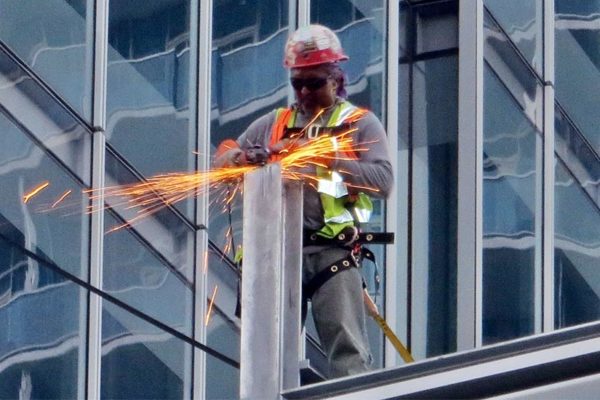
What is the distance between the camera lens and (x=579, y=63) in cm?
1941

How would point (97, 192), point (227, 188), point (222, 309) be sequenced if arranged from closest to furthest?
point (227, 188) < point (97, 192) < point (222, 309)

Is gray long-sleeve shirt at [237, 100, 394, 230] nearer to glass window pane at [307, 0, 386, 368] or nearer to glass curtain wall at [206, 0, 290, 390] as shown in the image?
glass curtain wall at [206, 0, 290, 390]

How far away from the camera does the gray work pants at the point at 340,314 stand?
30.5ft

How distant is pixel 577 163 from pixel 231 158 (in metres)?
10.8

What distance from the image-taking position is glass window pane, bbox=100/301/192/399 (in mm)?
13320

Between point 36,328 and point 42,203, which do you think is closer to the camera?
point 36,328

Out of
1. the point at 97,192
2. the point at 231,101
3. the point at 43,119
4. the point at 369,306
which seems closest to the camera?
the point at 369,306

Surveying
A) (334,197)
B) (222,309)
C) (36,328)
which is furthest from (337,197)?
(222,309)

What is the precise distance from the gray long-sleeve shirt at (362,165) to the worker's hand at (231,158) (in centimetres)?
17

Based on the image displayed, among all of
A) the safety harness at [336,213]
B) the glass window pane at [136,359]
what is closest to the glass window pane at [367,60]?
the glass window pane at [136,359]

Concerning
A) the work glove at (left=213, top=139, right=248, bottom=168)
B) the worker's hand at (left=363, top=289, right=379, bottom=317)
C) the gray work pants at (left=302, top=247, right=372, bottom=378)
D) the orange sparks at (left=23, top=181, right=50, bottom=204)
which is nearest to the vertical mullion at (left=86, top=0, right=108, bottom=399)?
the orange sparks at (left=23, top=181, right=50, bottom=204)

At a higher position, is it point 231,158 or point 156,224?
point 156,224

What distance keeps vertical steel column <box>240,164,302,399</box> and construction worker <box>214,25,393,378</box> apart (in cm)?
193

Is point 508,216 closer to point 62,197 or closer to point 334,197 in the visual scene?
point 62,197
